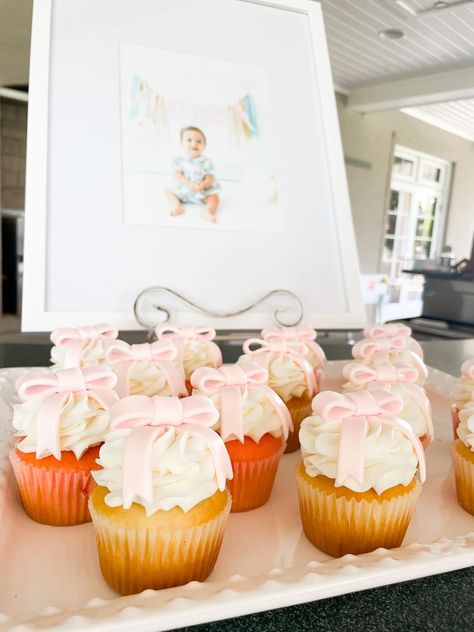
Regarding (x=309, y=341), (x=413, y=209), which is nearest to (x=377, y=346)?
(x=309, y=341)

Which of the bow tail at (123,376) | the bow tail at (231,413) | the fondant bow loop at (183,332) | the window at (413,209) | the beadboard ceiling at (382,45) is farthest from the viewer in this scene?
the window at (413,209)

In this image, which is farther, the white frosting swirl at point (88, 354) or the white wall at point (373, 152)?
the white wall at point (373, 152)

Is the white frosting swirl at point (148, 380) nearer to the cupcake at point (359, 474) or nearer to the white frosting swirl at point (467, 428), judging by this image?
the cupcake at point (359, 474)

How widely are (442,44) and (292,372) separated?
14.5ft

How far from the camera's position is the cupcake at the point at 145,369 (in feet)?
2.75

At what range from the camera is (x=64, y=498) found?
2.10ft

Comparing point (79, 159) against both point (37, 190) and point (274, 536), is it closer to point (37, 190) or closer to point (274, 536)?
point (37, 190)

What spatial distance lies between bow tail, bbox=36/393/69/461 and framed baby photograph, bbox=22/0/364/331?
462mm

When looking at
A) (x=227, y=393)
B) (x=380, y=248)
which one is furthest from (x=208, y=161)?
(x=380, y=248)

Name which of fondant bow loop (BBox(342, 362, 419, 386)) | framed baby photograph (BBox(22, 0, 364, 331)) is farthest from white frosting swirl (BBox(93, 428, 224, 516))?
framed baby photograph (BBox(22, 0, 364, 331))

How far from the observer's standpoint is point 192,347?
3.34 ft

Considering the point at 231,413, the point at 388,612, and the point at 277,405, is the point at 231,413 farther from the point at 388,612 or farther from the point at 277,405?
the point at 388,612

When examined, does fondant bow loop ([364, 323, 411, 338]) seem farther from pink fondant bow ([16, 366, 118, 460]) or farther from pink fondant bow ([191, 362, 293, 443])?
pink fondant bow ([16, 366, 118, 460])

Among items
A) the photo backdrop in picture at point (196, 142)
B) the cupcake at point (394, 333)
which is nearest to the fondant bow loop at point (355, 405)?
the cupcake at point (394, 333)
